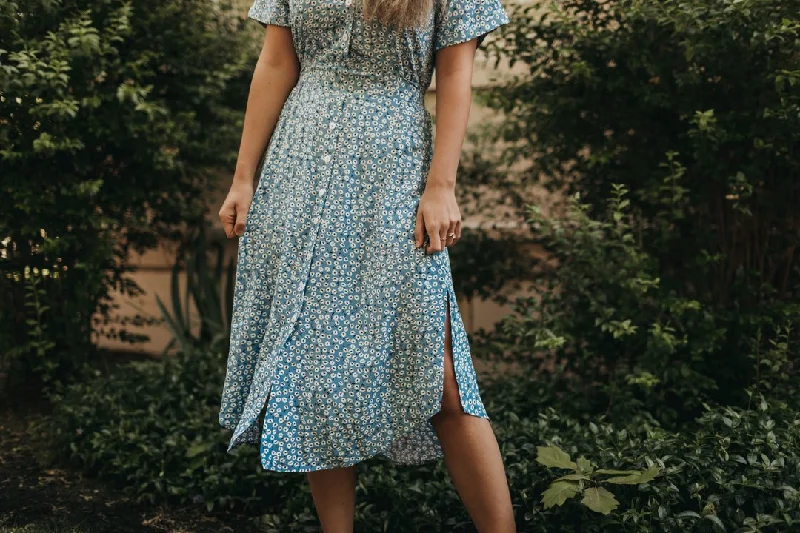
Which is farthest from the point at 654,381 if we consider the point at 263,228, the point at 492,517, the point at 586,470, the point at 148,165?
the point at 148,165

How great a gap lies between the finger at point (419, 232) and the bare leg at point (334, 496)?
2.20 ft

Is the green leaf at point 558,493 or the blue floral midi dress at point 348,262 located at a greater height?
the blue floral midi dress at point 348,262

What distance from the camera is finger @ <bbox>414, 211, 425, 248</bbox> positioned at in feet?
7.54

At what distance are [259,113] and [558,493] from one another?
4.59 ft

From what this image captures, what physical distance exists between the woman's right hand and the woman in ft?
0.26

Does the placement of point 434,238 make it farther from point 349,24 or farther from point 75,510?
point 75,510

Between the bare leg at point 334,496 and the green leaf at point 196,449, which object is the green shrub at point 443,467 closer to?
the green leaf at point 196,449

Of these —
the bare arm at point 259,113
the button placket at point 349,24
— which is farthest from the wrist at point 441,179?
the bare arm at point 259,113

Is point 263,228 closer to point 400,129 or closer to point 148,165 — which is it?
point 400,129

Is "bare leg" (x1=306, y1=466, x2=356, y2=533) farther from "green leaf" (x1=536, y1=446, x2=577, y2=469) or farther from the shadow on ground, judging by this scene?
the shadow on ground

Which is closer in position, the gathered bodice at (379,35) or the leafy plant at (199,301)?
the gathered bodice at (379,35)

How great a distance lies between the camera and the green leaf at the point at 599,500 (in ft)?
8.44

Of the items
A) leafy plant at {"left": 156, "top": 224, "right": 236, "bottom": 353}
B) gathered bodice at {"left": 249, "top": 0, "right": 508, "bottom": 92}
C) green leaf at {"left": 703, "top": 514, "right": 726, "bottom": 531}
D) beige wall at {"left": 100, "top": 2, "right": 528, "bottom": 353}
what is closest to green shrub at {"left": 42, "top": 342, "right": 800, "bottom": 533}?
green leaf at {"left": 703, "top": 514, "right": 726, "bottom": 531}

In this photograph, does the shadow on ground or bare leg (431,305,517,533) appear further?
the shadow on ground
